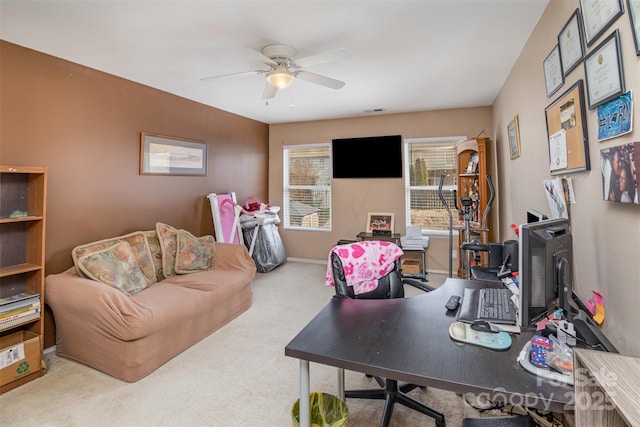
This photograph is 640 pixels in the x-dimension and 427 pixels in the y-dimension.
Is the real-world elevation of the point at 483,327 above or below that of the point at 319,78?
below

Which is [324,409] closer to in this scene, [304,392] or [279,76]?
[304,392]

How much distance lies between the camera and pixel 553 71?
6.27 feet

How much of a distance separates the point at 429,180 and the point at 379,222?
107 centimetres

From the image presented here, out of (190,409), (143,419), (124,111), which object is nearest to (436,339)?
(190,409)

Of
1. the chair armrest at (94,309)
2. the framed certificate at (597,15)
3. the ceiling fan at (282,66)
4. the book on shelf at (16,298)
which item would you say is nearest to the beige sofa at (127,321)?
the chair armrest at (94,309)

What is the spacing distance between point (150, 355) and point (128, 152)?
7.29ft

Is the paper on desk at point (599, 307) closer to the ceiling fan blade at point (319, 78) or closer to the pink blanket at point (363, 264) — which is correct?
the pink blanket at point (363, 264)

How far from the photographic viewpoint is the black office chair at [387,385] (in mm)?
1734

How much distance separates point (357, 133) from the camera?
209 inches

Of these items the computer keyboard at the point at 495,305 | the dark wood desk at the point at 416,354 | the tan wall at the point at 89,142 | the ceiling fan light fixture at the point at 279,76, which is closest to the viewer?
the dark wood desk at the point at 416,354

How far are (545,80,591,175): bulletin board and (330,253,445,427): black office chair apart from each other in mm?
1187

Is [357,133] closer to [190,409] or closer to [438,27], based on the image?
[438,27]

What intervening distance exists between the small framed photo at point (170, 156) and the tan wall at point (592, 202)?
387 cm

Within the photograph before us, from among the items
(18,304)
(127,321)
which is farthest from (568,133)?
(18,304)
